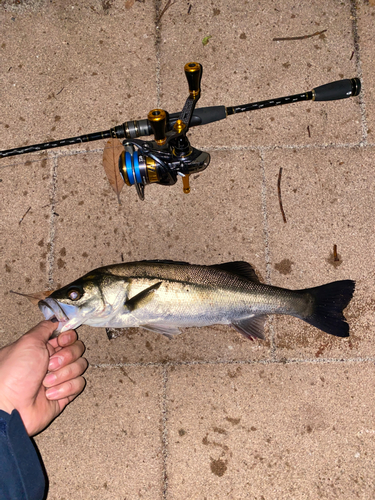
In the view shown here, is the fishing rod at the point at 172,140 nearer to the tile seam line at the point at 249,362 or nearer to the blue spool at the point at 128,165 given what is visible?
the blue spool at the point at 128,165

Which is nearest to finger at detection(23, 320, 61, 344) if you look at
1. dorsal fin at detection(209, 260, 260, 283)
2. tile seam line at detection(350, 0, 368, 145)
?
dorsal fin at detection(209, 260, 260, 283)

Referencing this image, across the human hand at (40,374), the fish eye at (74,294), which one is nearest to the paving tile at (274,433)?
the human hand at (40,374)

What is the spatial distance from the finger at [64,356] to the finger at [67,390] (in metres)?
0.17

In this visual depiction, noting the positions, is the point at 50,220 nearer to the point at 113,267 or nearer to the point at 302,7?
the point at 113,267

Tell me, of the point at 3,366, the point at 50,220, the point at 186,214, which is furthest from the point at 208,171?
the point at 3,366

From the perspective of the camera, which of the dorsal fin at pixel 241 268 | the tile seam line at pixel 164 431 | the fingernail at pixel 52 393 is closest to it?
the fingernail at pixel 52 393

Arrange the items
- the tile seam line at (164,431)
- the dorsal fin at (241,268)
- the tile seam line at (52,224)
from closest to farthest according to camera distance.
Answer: the dorsal fin at (241,268), the tile seam line at (164,431), the tile seam line at (52,224)

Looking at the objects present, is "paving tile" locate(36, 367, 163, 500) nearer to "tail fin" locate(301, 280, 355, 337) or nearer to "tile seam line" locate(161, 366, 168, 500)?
"tile seam line" locate(161, 366, 168, 500)

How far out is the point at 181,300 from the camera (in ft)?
9.93

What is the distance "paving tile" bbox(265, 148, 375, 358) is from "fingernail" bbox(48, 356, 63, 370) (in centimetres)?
193

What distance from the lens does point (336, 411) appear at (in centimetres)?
339

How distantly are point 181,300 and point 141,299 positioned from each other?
32 cm

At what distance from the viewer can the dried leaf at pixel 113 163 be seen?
3.63 metres

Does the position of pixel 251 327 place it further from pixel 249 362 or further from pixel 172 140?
pixel 172 140
